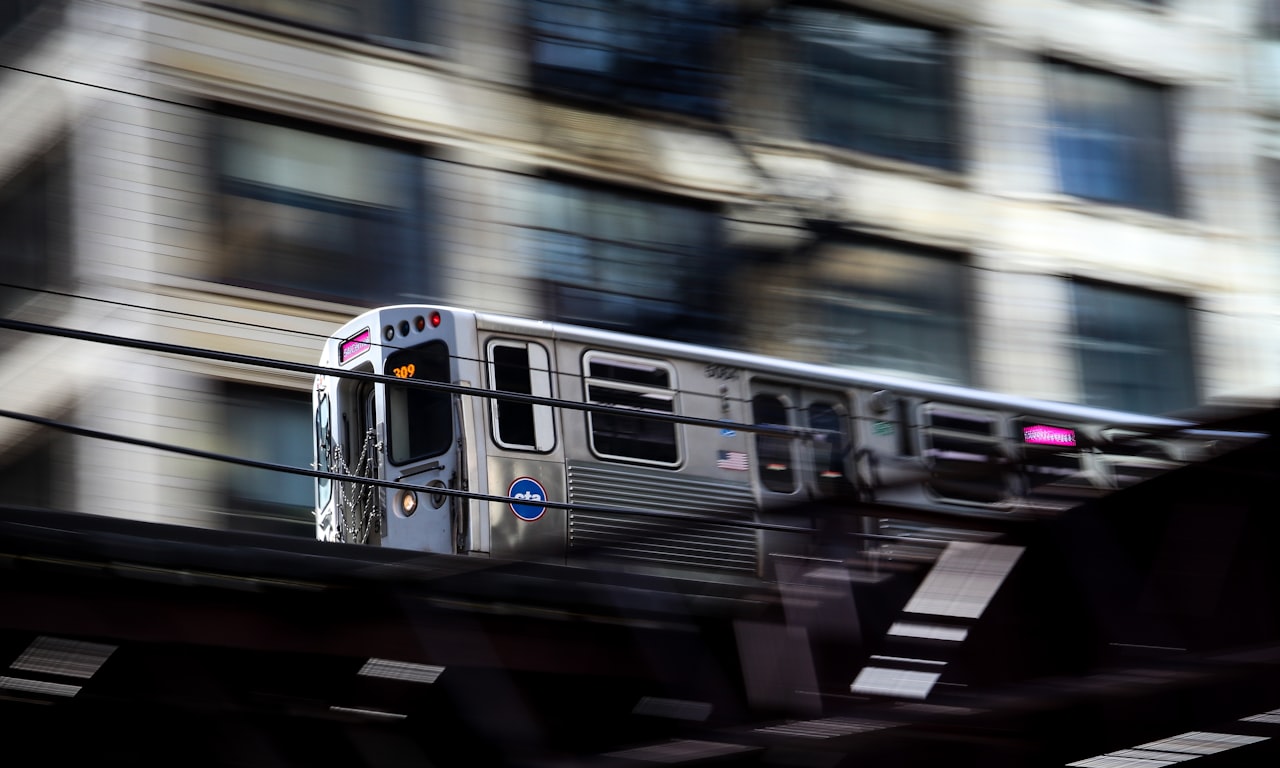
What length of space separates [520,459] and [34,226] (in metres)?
3.74

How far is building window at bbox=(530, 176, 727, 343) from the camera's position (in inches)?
454

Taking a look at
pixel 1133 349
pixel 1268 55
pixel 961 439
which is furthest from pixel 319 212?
pixel 1268 55

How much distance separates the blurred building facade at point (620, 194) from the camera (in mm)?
10555

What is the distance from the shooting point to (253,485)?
1114cm

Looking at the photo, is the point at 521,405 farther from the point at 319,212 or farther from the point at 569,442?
the point at 319,212

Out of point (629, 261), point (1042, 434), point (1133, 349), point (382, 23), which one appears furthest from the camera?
point (1133, 349)

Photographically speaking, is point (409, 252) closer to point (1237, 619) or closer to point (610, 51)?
point (610, 51)

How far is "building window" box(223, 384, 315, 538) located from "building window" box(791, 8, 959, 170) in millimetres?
5544

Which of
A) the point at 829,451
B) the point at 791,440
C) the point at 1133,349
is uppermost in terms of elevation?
the point at 1133,349

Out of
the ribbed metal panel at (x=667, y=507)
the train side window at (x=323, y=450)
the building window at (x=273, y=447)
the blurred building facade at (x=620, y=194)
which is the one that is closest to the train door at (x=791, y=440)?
the ribbed metal panel at (x=667, y=507)

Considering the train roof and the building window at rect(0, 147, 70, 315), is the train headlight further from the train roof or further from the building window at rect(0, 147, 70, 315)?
the building window at rect(0, 147, 70, 315)

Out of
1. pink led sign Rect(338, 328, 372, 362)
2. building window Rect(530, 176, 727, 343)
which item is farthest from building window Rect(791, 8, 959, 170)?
pink led sign Rect(338, 328, 372, 362)

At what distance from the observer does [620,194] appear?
13891mm

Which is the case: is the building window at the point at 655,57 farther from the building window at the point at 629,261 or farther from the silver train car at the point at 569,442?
the silver train car at the point at 569,442
